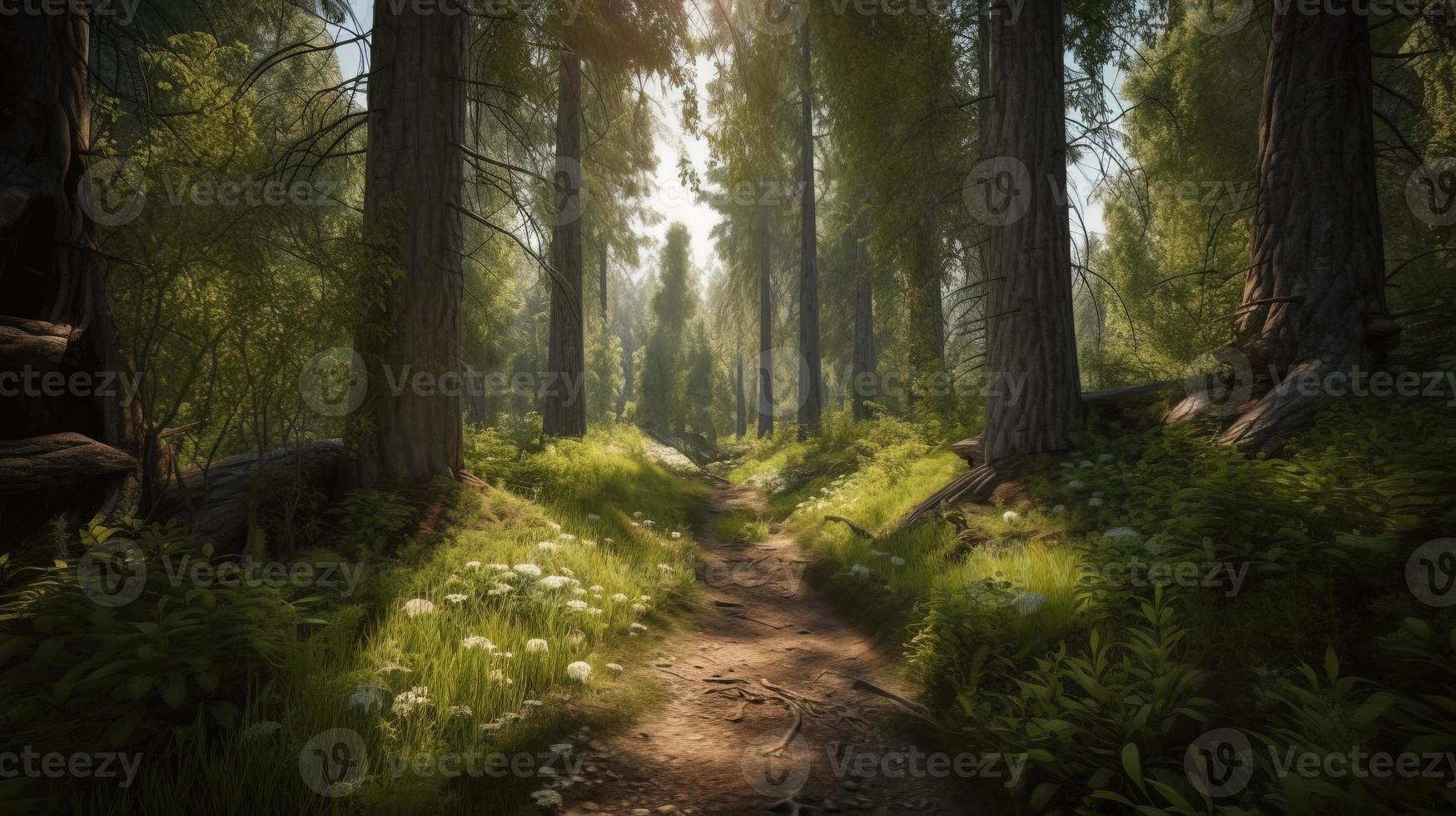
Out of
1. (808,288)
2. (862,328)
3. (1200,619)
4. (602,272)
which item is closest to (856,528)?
(1200,619)

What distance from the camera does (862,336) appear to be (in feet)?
58.4

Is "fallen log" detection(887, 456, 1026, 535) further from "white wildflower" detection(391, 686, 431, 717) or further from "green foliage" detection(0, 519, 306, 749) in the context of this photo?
"green foliage" detection(0, 519, 306, 749)

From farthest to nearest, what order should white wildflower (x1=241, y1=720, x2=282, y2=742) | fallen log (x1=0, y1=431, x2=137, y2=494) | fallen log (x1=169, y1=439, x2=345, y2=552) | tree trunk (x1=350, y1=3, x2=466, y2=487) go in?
tree trunk (x1=350, y1=3, x2=466, y2=487) → fallen log (x1=169, y1=439, x2=345, y2=552) → fallen log (x1=0, y1=431, x2=137, y2=494) → white wildflower (x1=241, y1=720, x2=282, y2=742)

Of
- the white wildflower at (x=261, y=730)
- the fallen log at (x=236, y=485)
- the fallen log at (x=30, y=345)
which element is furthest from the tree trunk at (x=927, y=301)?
the fallen log at (x=30, y=345)

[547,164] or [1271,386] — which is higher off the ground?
[547,164]

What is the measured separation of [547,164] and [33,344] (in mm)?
6657

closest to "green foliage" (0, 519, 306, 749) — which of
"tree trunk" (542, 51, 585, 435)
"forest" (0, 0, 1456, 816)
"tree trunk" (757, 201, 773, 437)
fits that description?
"forest" (0, 0, 1456, 816)

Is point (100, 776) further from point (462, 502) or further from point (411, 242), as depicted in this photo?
point (411, 242)

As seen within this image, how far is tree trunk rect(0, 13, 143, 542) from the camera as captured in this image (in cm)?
349

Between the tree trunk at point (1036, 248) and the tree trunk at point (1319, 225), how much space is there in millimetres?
1522

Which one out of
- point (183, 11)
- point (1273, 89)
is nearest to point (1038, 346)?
point (1273, 89)

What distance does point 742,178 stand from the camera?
8.63m

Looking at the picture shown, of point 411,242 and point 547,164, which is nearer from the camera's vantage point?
point 411,242

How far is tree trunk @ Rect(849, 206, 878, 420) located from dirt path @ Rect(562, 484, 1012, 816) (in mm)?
10573
